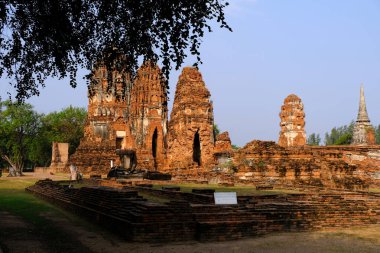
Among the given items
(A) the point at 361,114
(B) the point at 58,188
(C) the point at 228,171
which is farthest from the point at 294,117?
(B) the point at 58,188

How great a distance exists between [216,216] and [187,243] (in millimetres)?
1036

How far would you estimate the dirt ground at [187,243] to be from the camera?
7777 mm

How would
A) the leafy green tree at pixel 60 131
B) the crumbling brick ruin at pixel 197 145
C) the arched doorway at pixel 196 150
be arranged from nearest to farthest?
the crumbling brick ruin at pixel 197 145 < the arched doorway at pixel 196 150 < the leafy green tree at pixel 60 131

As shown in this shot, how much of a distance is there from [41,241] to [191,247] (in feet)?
9.20

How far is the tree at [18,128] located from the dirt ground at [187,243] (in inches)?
1344

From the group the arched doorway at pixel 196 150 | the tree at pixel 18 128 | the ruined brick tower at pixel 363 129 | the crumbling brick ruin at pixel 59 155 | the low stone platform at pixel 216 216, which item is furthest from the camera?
the crumbling brick ruin at pixel 59 155

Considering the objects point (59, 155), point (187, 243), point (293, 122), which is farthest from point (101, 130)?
point (187, 243)

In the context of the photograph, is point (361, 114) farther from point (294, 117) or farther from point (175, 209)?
point (175, 209)

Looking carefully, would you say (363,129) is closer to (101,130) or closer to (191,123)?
(191,123)

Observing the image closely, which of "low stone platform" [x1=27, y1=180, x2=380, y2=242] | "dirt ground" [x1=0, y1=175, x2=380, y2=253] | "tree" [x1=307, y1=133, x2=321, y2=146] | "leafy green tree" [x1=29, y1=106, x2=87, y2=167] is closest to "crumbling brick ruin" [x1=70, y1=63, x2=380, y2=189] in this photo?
"low stone platform" [x1=27, y1=180, x2=380, y2=242]

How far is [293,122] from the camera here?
40156mm

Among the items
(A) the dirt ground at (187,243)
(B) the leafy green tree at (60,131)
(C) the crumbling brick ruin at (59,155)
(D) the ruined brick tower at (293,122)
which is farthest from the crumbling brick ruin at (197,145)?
(B) the leafy green tree at (60,131)

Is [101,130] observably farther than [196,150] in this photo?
Yes

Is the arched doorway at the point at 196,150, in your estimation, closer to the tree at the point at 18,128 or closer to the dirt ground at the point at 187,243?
the tree at the point at 18,128
